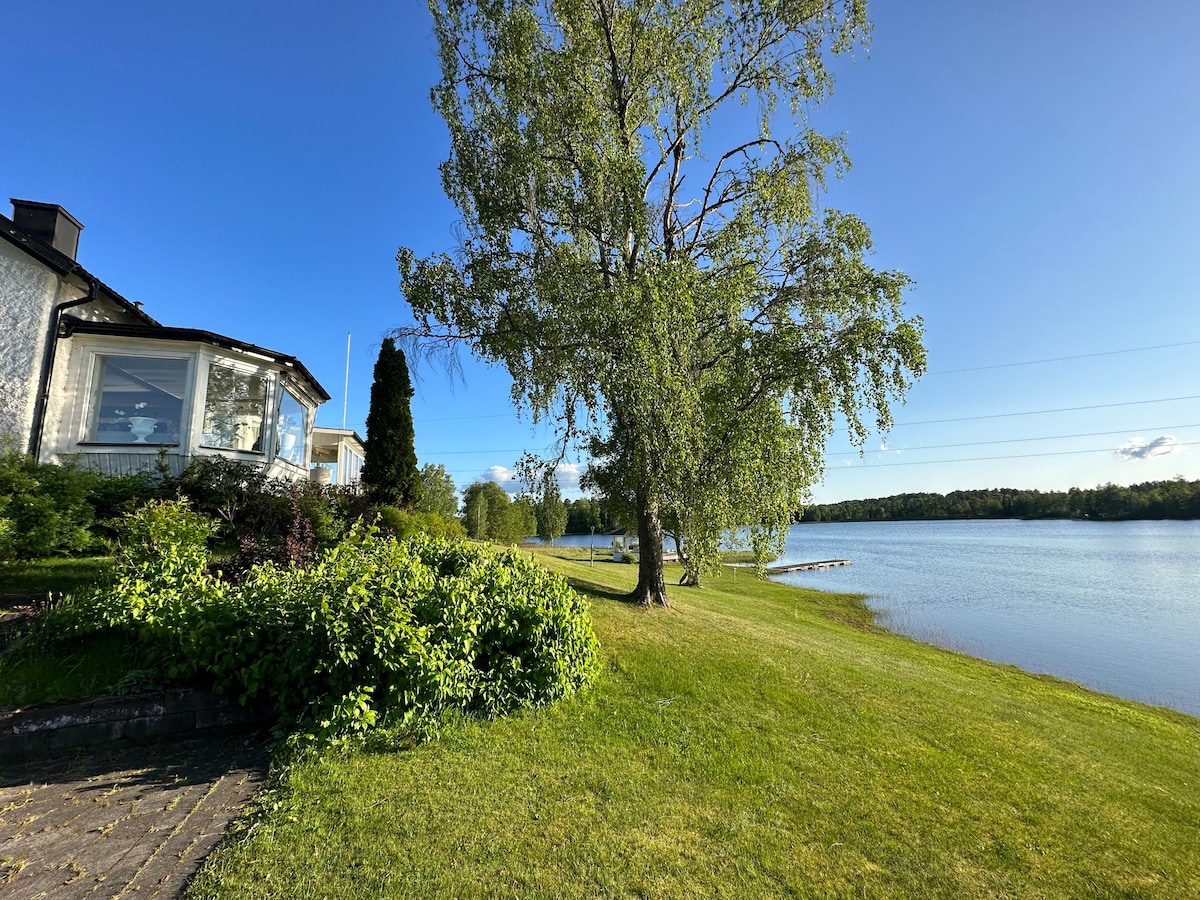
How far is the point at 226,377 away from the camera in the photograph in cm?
1080

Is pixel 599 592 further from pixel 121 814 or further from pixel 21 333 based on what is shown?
pixel 21 333

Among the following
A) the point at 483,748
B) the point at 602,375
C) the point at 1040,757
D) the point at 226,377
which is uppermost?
the point at 226,377

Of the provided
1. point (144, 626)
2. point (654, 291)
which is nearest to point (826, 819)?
point (144, 626)

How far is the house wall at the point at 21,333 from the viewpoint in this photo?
8.52m

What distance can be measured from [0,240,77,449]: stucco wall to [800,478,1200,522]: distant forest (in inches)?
2484

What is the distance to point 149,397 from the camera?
1005 centimetres

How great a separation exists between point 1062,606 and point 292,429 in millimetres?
27175

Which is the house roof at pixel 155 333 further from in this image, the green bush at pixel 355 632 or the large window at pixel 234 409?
the green bush at pixel 355 632

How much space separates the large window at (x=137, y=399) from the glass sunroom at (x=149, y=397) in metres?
0.01

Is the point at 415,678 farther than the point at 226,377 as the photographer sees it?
No

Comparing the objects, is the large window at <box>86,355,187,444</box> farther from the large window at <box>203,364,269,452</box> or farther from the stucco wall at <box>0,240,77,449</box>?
the stucco wall at <box>0,240,77,449</box>

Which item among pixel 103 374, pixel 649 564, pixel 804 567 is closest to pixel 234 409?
pixel 103 374

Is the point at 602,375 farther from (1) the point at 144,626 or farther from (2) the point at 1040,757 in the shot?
(2) the point at 1040,757

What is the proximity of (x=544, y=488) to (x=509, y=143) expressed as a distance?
221 inches
